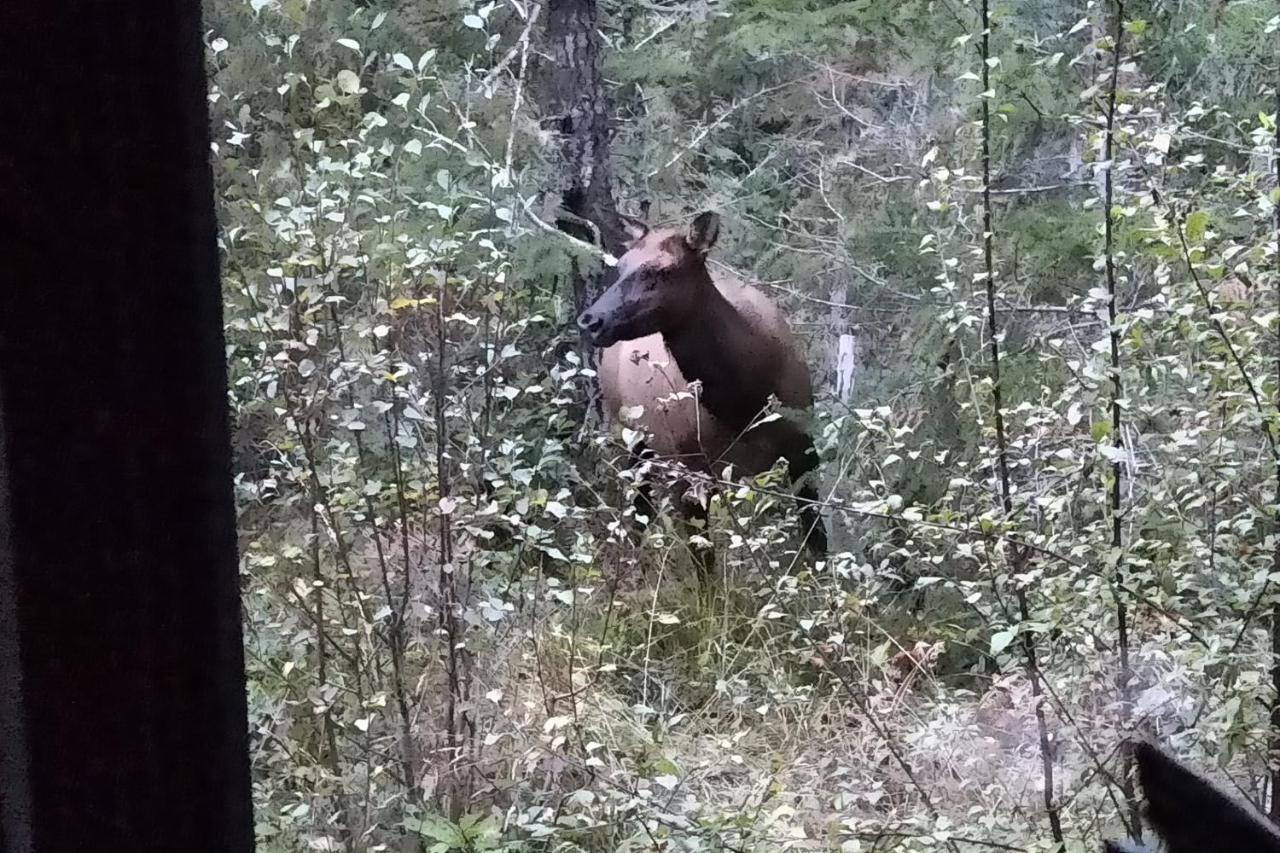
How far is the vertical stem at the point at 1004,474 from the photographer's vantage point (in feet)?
3.11

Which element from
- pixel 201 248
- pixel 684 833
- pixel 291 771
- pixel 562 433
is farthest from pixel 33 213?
pixel 684 833

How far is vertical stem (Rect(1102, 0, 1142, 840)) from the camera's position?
911mm

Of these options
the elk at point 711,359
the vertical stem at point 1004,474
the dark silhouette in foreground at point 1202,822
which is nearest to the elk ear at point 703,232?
the elk at point 711,359

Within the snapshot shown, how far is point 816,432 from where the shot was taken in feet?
3.48

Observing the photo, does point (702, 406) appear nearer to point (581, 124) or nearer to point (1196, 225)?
point (581, 124)

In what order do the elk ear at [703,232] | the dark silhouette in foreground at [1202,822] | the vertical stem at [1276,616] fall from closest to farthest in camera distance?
the dark silhouette in foreground at [1202,822] → the vertical stem at [1276,616] → the elk ear at [703,232]

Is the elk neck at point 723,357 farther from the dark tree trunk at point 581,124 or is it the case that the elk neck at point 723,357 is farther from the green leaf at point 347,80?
the green leaf at point 347,80

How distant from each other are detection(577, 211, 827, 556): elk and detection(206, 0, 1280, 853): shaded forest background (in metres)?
0.02

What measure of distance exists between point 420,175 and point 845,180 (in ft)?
1.24

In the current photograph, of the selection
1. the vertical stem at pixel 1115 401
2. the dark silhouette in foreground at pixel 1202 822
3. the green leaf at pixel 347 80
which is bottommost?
the dark silhouette in foreground at pixel 1202 822

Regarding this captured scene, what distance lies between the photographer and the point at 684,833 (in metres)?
0.98

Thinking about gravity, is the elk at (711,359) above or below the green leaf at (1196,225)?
below

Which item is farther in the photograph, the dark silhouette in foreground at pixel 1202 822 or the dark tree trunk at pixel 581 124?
the dark tree trunk at pixel 581 124

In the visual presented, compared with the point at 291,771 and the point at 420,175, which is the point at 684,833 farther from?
the point at 420,175
